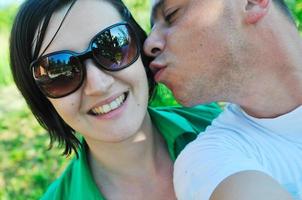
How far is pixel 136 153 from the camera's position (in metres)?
2.03

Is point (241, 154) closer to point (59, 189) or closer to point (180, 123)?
point (180, 123)

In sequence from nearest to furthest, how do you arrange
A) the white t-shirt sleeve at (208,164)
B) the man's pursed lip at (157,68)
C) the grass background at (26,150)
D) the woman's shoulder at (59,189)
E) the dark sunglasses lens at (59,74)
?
the white t-shirt sleeve at (208,164), the dark sunglasses lens at (59,74), the man's pursed lip at (157,68), the woman's shoulder at (59,189), the grass background at (26,150)

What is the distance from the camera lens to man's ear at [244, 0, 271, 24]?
6.03ft

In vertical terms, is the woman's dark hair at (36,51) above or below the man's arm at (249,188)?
above

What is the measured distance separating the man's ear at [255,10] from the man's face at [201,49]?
0.04m

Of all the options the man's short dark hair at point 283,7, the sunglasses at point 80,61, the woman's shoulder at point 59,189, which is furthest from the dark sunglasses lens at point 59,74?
the man's short dark hair at point 283,7

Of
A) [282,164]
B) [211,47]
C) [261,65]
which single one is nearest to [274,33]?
[261,65]

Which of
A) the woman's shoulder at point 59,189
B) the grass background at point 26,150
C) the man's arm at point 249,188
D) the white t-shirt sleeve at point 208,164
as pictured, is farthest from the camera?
the grass background at point 26,150

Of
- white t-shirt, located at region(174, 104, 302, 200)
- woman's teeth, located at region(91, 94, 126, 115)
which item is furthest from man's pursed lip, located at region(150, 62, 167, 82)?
white t-shirt, located at region(174, 104, 302, 200)

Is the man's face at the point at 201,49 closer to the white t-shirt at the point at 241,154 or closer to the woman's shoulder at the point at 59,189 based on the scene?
A: the white t-shirt at the point at 241,154

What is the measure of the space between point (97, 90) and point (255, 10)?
649 millimetres

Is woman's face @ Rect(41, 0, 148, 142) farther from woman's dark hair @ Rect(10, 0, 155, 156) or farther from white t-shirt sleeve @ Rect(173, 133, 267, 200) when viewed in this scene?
white t-shirt sleeve @ Rect(173, 133, 267, 200)

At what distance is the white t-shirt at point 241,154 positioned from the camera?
5.08ft

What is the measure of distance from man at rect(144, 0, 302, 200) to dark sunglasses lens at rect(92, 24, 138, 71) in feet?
0.30
